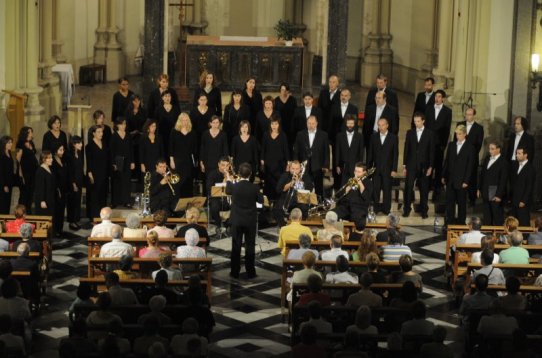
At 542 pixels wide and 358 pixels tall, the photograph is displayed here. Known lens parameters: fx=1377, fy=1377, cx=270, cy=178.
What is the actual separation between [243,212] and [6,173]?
3.52 m

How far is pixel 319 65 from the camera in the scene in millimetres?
28328

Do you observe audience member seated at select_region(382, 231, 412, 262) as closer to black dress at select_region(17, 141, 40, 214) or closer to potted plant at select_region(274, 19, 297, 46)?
black dress at select_region(17, 141, 40, 214)

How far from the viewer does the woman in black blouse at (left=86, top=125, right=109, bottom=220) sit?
1850 cm

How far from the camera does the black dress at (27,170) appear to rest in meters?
18.0

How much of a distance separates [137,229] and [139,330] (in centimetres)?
322

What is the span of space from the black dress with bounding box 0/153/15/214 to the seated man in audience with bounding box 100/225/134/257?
124 inches

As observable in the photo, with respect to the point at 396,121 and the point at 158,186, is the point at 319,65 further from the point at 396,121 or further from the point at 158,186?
the point at 158,186

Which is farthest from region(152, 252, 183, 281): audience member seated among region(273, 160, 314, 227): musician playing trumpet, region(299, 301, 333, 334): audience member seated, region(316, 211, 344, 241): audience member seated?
region(273, 160, 314, 227): musician playing trumpet

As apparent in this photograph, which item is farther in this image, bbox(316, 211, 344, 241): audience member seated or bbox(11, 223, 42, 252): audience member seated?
bbox(316, 211, 344, 241): audience member seated

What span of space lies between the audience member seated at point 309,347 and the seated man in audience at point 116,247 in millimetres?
3497

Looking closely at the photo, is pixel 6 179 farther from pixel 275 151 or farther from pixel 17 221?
pixel 275 151

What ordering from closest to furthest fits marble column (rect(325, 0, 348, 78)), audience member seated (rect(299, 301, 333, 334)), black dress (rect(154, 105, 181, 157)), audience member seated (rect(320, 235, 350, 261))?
1. audience member seated (rect(299, 301, 333, 334))
2. audience member seated (rect(320, 235, 350, 261))
3. black dress (rect(154, 105, 181, 157))
4. marble column (rect(325, 0, 348, 78))

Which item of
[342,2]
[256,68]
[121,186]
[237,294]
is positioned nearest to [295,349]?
[237,294]

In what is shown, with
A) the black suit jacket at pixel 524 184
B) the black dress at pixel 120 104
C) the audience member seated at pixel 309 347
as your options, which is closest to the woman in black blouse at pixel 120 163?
the black dress at pixel 120 104
